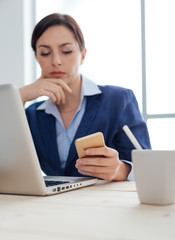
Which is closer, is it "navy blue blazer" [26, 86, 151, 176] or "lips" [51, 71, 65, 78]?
"navy blue blazer" [26, 86, 151, 176]

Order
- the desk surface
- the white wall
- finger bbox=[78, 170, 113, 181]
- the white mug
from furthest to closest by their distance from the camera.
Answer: the white wall → finger bbox=[78, 170, 113, 181] → the white mug → the desk surface

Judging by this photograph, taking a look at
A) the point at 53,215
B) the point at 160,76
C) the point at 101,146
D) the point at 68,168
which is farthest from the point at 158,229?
the point at 160,76

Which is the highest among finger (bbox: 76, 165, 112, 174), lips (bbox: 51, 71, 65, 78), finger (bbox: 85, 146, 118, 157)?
lips (bbox: 51, 71, 65, 78)

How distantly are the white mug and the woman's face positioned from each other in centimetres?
107

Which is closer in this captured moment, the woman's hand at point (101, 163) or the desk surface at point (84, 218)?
the desk surface at point (84, 218)

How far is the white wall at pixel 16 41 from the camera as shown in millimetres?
3592

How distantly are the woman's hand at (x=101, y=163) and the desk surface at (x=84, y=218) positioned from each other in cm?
17

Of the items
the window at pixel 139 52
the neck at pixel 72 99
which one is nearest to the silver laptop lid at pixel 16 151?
the neck at pixel 72 99

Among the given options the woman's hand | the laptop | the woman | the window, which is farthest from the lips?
the window

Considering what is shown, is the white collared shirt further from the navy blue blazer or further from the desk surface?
the desk surface

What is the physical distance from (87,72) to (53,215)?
2993mm

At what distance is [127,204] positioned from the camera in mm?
702

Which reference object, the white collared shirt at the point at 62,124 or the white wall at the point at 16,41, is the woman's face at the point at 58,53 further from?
the white wall at the point at 16,41

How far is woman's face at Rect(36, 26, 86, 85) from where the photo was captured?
1669 millimetres
